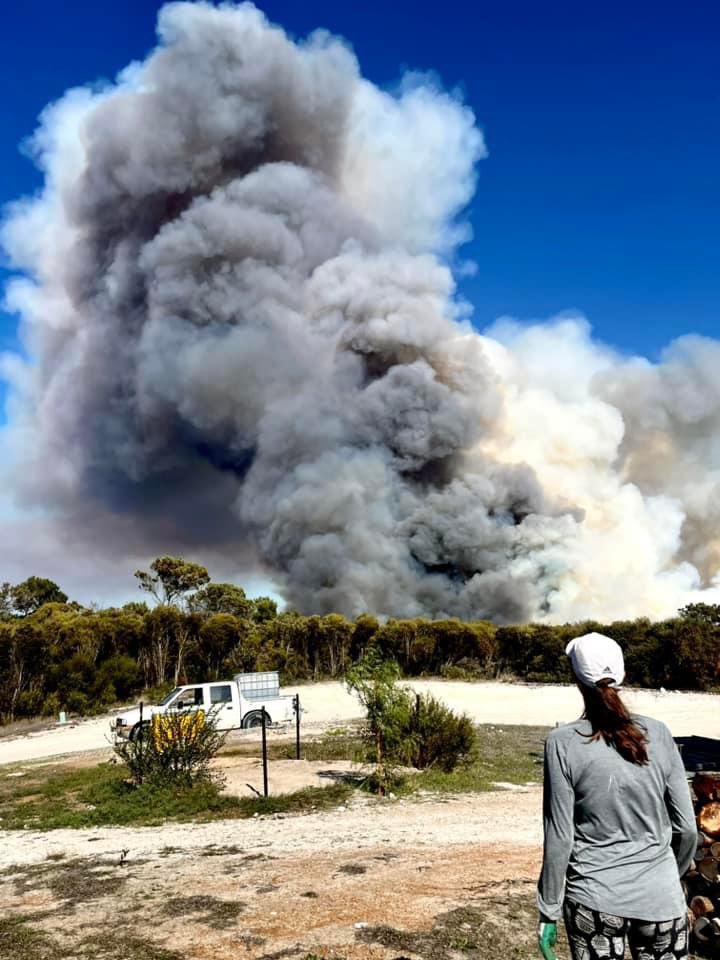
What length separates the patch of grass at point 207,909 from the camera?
593cm

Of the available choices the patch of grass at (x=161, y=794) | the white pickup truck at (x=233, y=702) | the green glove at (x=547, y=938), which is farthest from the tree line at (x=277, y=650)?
the green glove at (x=547, y=938)

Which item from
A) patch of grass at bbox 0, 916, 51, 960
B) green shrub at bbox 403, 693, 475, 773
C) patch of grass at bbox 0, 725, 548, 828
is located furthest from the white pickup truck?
patch of grass at bbox 0, 916, 51, 960

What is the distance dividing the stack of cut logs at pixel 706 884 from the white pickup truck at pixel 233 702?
1430cm

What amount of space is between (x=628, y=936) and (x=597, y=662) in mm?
859

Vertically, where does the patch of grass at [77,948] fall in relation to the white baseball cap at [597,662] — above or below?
below

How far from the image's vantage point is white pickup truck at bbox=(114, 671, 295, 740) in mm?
18938

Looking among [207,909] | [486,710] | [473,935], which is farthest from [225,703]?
[473,935]

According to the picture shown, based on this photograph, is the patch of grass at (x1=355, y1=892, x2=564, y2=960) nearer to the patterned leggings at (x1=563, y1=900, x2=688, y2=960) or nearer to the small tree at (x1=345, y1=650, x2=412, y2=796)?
the patterned leggings at (x1=563, y1=900, x2=688, y2=960)

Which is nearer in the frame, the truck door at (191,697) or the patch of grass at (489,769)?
the patch of grass at (489,769)

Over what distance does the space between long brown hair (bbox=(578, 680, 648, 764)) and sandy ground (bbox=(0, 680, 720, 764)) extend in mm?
19223

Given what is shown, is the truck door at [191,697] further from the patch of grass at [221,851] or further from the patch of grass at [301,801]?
the patch of grass at [221,851]

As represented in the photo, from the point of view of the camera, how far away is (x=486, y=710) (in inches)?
1097

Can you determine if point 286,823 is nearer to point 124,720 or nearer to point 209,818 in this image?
point 209,818

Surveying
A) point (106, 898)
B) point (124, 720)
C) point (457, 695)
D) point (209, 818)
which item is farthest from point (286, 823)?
point (457, 695)
